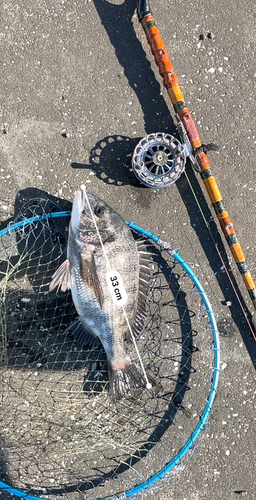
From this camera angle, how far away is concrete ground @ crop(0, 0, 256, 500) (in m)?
3.11

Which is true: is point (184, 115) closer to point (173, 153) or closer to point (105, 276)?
point (173, 153)

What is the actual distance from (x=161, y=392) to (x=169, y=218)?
160 centimetres

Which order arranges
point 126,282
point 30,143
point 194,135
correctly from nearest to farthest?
point 126,282, point 194,135, point 30,143

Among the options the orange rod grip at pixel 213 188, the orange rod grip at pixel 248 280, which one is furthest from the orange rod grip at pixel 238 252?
the orange rod grip at pixel 213 188

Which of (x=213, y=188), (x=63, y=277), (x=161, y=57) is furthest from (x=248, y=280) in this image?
(x=161, y=57)

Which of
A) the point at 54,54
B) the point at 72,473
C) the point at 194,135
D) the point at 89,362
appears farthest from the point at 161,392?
the point at 54,54

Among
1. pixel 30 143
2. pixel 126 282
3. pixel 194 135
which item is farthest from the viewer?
pixel 30 143

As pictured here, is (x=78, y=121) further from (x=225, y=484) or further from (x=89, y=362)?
(x=225, y=484)

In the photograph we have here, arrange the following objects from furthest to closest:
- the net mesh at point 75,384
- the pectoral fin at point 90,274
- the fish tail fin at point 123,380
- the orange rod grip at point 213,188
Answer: the net mesh at point 75,384, the orange rod grip at point 213,188, the fish tail fin at point 123,380, the pectoral fin at point 90,274

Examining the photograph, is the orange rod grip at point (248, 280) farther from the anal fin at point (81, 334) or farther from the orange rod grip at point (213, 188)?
the anal fin at point (81, 334)

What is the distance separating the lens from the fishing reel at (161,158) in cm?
295

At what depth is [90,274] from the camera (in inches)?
105

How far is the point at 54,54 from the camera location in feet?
10.2

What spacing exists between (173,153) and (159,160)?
0.16 m
